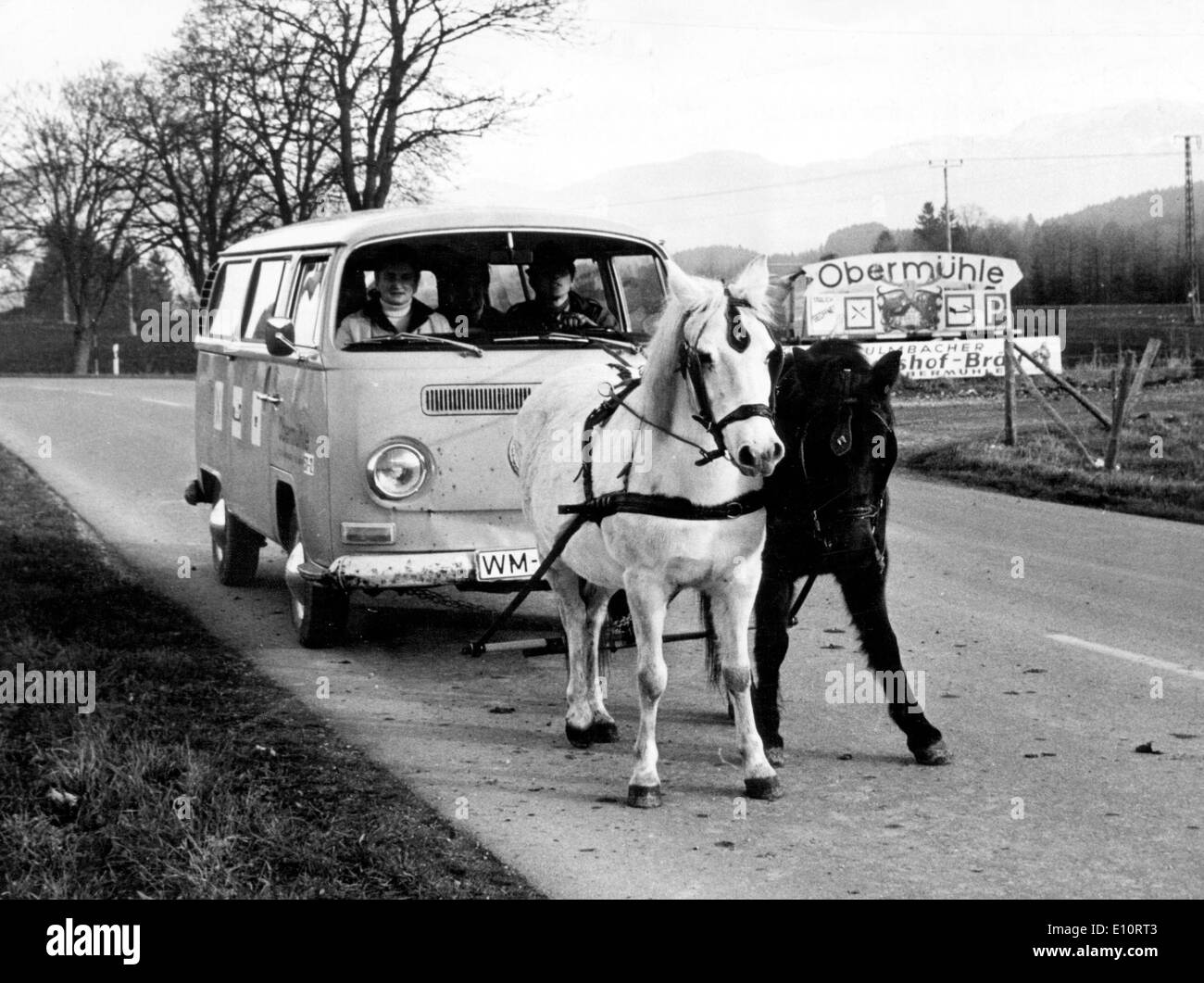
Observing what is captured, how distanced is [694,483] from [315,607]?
364 centimetres

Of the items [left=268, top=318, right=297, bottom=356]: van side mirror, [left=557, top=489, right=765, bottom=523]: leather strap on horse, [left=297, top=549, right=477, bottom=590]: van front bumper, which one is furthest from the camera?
[left=268, top=318, right=297, bottom=356]: van side mirror

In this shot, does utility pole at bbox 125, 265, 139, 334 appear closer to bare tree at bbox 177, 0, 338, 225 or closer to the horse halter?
bare tree at bbox 177, 0, 338, 225

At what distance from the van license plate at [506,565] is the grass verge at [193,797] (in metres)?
1.27

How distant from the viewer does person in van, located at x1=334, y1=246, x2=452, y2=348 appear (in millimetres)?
8375

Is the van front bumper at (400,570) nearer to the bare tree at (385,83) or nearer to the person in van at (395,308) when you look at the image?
the person in van at (395,308)

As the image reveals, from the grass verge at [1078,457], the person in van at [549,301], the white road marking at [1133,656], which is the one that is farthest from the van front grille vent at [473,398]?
the grass verge at [1078,457]

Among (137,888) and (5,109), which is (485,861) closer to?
(137,888)

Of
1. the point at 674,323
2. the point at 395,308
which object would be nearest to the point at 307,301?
the point at 395,308

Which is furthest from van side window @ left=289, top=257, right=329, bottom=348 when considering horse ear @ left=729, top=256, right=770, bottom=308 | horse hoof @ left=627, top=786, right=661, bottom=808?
horse hoof @ left=627, top=786, right=661, bottom=808

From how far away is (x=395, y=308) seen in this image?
333 inches

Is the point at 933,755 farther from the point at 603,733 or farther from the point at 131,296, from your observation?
the point at 131,296

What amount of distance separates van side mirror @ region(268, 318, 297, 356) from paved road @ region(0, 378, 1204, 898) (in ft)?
5.76

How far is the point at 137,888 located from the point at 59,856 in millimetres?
379
